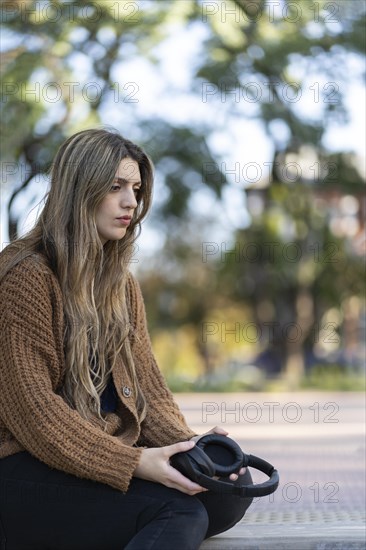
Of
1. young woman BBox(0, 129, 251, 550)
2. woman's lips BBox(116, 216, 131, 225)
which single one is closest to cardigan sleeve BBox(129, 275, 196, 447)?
young woman BBox(0, 129, 251, 550)

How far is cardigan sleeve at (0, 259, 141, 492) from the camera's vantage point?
2459 millimetres

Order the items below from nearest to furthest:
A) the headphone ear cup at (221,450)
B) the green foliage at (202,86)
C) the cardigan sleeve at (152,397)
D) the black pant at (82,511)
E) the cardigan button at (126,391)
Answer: the black pant at (82,511) → the headphone ear cup at (221,450) → the cardigan button at (126,391) → the cardigan sleeve at (152,397) → the green foliage at (202,86)

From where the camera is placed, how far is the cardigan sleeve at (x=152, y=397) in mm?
2861

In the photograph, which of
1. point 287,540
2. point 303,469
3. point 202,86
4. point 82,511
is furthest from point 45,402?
point 202,86

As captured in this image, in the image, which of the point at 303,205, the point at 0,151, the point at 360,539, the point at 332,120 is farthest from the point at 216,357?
the point at 360,539

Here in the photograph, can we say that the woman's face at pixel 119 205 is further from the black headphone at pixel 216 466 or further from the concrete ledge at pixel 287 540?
the concrete ledge at pixel 287 540

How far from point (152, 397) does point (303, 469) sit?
3.31 m

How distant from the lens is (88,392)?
265 centimetres

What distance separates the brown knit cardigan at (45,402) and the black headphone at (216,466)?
136mm

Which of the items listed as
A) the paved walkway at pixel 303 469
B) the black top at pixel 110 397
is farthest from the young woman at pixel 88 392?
the paved walkway at pixel 303 469

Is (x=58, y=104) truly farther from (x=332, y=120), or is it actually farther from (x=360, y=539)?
(x=360, y=539)

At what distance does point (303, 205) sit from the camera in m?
21.0

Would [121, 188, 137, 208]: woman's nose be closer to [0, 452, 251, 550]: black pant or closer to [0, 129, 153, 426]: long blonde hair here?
[0, 129, 153, 426]: long blonde hair

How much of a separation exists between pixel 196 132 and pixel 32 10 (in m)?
3.73
